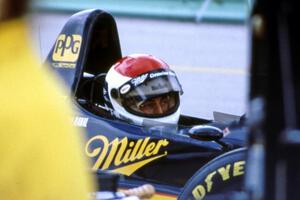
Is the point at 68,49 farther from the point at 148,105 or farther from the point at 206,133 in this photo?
the point at 206,133

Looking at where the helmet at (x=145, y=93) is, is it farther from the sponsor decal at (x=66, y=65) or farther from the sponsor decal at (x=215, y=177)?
the sponsor decal at (x=215, y=177)

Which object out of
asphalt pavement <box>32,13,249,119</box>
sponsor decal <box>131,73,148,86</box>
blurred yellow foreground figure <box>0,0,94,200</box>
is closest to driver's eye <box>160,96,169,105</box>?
sponsor decal <box>131,73,148,86</box>

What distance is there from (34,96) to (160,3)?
11845 millimetres

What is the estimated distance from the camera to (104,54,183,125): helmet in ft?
12.7

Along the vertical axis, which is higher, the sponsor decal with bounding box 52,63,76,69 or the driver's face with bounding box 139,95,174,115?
the sponsor decal with bounding box 52,63,76,69

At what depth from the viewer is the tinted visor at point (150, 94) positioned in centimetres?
388

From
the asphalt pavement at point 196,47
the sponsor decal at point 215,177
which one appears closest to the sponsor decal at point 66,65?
the sponsor decal at point 215,177

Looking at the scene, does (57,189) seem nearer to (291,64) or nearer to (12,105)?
(12,105)

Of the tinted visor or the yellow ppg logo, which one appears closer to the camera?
the tinted visor

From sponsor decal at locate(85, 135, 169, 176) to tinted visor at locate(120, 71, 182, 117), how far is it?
0.24m

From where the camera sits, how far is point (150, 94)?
388 cm

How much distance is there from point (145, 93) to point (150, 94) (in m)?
0.02

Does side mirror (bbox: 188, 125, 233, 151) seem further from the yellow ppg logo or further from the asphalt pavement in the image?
the asphalt pavement

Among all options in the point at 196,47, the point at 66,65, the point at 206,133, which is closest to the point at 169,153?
the point at 206,133
